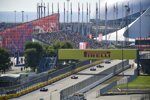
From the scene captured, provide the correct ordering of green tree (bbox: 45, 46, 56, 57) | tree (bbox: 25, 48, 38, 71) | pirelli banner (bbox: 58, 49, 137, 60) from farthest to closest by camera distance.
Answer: green tree (bbox: 45, 46, 56, 57), tree (bbox: 25, 48, 38, 71), pirelli banner (bbox: 58, 49, 137, 60)

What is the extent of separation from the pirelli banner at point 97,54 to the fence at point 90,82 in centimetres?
168

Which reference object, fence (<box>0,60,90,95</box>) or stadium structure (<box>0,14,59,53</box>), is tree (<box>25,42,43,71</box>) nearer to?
fence (<box>0,60,90,95</box>)

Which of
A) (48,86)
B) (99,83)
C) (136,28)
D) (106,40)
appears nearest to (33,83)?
(48,86)

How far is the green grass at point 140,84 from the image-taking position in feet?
156

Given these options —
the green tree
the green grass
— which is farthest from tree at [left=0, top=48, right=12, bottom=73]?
the green grass

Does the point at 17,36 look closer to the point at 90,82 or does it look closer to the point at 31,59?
the point at 31,59

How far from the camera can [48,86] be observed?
49375mm

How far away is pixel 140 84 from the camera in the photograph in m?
49.9

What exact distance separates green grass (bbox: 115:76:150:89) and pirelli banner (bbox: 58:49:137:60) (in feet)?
15.9

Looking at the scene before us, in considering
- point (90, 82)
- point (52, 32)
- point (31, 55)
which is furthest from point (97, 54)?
point (52, 32)

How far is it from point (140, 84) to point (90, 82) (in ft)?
14.9

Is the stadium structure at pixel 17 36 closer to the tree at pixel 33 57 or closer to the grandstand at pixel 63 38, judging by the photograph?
the grandstand at pixel 63 38

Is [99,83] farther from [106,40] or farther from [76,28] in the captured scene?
[76,28]

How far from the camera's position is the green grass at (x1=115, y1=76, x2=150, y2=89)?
1871 inches
